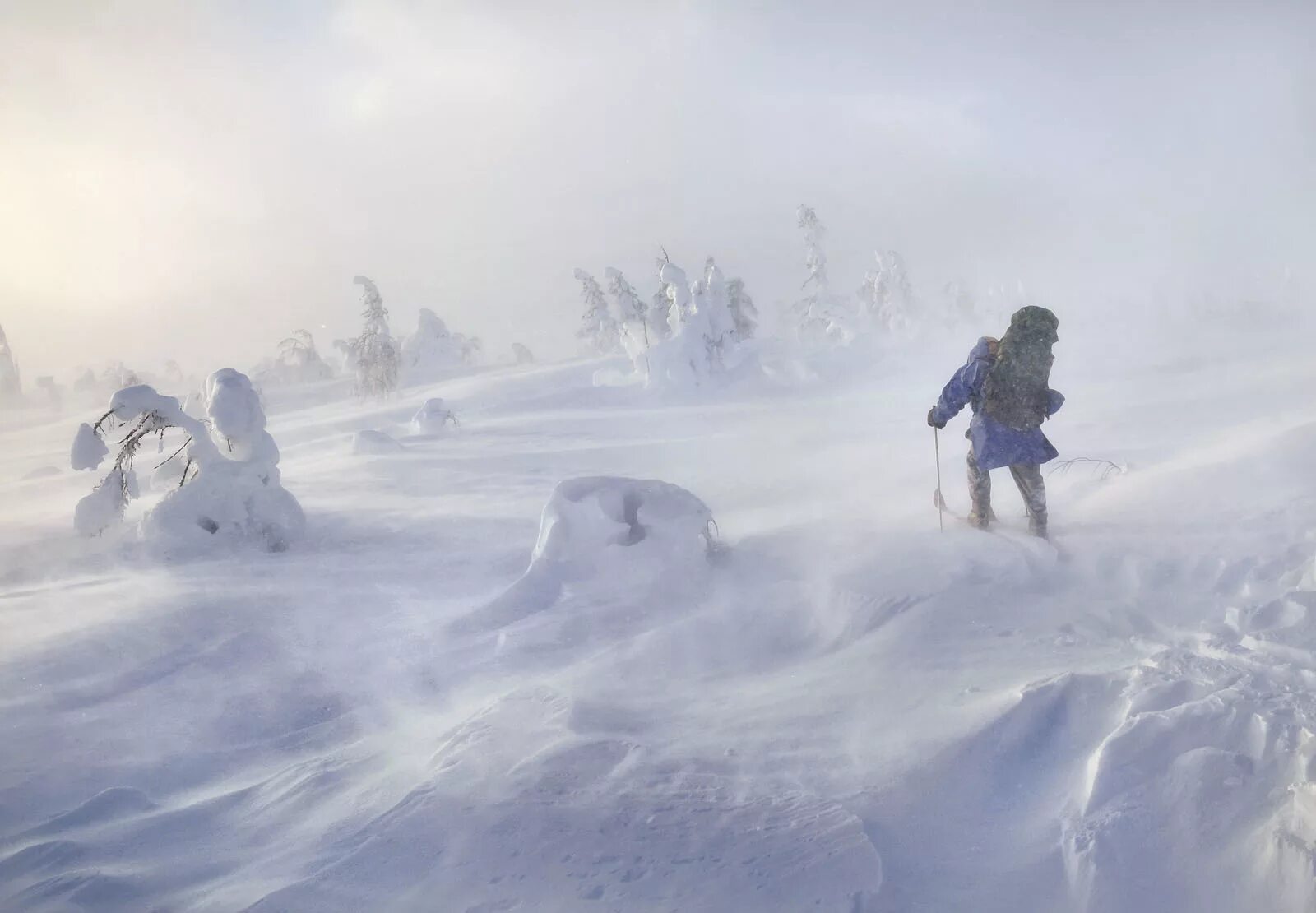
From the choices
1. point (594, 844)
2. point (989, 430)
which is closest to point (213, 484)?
point (594, 844)

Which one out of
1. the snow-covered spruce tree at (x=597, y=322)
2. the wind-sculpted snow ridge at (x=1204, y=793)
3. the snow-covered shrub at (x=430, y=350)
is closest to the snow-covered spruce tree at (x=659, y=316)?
the snow-covered spruce tree at (x=597, y=322)

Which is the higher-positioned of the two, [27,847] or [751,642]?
[27,847]

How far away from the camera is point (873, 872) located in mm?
2582

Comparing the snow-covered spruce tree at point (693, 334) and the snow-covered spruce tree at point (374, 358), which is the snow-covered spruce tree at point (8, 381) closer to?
the snow-covered spruce tree at point (374, 358)

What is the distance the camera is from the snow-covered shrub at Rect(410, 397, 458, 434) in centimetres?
2095

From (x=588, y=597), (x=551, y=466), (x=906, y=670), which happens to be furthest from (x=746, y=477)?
(x=906, y=670)

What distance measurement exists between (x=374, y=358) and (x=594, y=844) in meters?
34.2

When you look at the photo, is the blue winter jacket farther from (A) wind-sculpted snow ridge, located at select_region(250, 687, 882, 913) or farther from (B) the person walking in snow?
(A) wind-sculpted snow ridge, located at select_region(250, 687, 882, 913)

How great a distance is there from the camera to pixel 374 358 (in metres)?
33.8

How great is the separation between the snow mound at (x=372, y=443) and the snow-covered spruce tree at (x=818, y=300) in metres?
32.0

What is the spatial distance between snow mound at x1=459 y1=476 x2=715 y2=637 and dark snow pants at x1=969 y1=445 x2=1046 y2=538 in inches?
86.2

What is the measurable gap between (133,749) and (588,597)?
283cm

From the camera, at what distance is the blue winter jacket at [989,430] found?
5.68 metres

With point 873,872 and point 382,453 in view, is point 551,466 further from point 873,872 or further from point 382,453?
point 873,872
